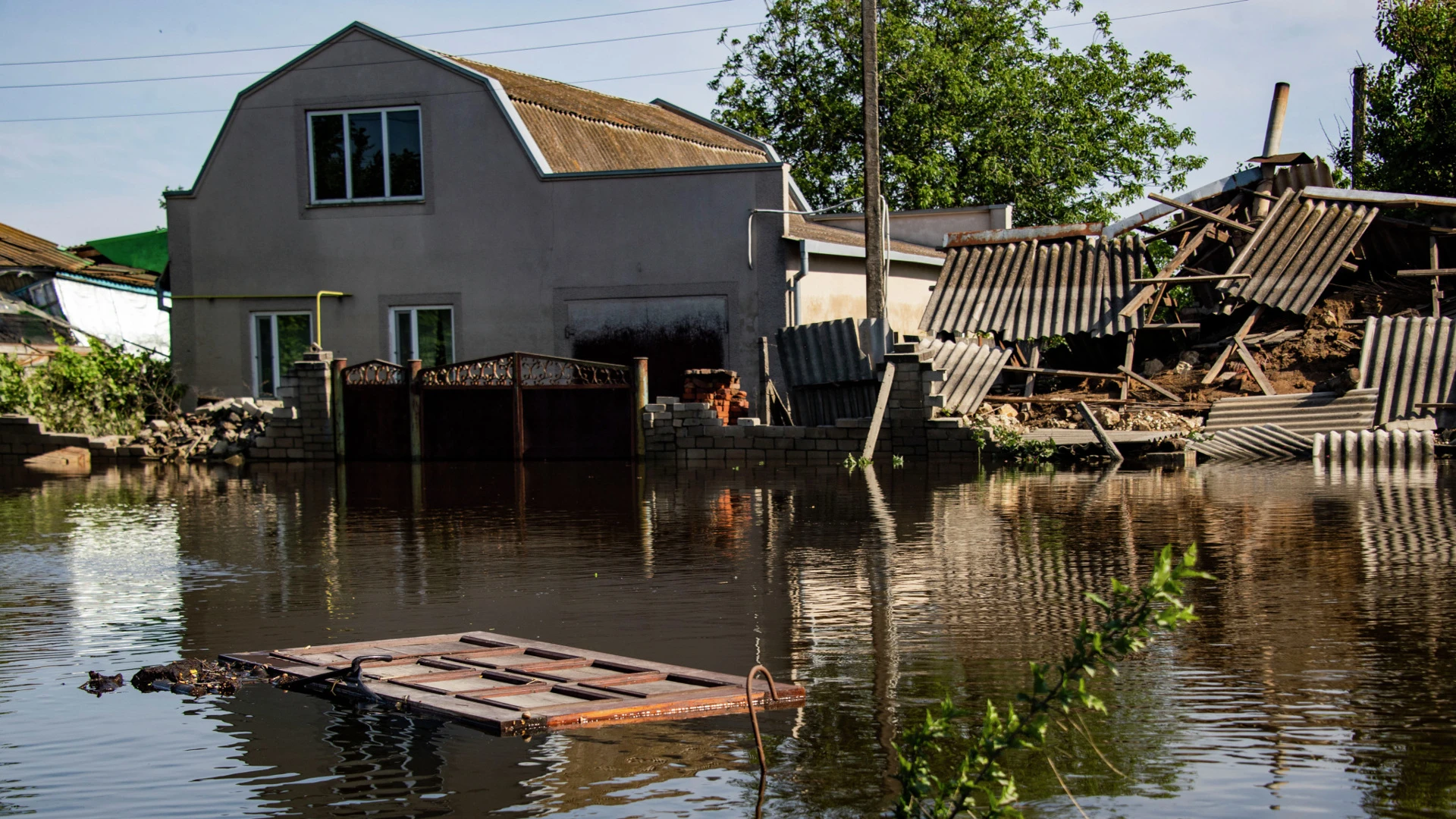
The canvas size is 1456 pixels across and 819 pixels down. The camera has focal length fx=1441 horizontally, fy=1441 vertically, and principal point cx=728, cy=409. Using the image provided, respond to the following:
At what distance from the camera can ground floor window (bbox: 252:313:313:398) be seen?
25.4 metres

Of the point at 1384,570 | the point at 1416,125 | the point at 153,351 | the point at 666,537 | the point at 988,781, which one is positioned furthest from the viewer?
the point at 1416,125

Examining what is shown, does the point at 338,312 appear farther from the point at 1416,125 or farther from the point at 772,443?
the point at 1416,125

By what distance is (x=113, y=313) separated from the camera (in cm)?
3662

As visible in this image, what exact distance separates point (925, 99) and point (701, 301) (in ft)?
57.0

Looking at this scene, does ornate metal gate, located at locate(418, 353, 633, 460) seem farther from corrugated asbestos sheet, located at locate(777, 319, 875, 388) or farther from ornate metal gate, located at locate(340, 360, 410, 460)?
corrugated asbestos sheet, located at locate(777, 319, 875, 388)

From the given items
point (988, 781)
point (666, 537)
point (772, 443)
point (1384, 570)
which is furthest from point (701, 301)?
point (988, 781)

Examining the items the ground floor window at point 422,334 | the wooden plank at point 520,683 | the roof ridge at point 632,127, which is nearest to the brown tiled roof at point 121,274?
the ground floor window at point 422,334

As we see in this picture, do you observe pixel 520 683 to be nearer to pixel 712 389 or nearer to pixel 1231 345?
pixel 712 389

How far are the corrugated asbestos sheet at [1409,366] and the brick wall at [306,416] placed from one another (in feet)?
48.7

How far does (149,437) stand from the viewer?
2372 cm

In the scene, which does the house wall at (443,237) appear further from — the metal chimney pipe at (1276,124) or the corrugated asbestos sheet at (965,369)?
the metal chimney pipe at (1276,124)

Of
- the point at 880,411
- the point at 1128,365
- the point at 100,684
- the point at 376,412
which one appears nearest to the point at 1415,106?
the point at 1128,365

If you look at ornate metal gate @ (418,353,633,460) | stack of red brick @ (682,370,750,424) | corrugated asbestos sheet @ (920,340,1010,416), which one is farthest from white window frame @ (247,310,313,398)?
corrugated asbestos sheet @ (920,340,1010,416)

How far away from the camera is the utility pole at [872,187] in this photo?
2070cm
